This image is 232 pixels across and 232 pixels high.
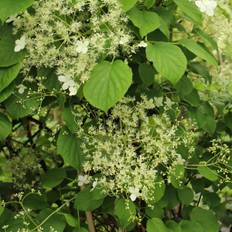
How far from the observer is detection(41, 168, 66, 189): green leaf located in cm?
178

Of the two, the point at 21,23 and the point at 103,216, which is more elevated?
the point at 21,23

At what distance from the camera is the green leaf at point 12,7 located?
1.33 metres

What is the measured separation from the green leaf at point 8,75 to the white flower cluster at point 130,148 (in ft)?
0.69

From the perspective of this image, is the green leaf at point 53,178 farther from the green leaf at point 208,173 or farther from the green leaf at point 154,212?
the green leaf at point 208,173

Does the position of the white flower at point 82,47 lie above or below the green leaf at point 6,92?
above

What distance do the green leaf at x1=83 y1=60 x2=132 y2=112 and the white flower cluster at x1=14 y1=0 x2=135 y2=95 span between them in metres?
0.04

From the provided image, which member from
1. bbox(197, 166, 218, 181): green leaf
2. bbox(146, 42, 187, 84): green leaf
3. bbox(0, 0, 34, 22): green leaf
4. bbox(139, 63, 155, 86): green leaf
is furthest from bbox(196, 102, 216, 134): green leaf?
bbox(0, 0, 34, 22): green leaf

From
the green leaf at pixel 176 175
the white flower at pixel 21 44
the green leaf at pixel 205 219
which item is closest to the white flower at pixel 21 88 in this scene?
the white flower at pixel 21 44

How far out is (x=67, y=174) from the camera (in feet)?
6.36

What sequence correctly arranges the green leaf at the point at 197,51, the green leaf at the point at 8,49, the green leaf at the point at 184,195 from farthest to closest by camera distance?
the green leaf at the point at 184,195
the green leaf at the point at 8,49
the green leaf at the point at 197,51

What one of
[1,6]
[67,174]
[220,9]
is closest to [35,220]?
[67,174]

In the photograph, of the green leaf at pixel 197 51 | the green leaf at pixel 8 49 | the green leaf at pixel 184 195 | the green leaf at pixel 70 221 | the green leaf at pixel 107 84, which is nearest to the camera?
the green leaf at pixel 107 84

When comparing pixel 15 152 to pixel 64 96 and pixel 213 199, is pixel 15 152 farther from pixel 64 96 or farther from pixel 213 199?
pixel 213 199

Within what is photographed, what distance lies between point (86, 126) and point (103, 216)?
1.71ft
